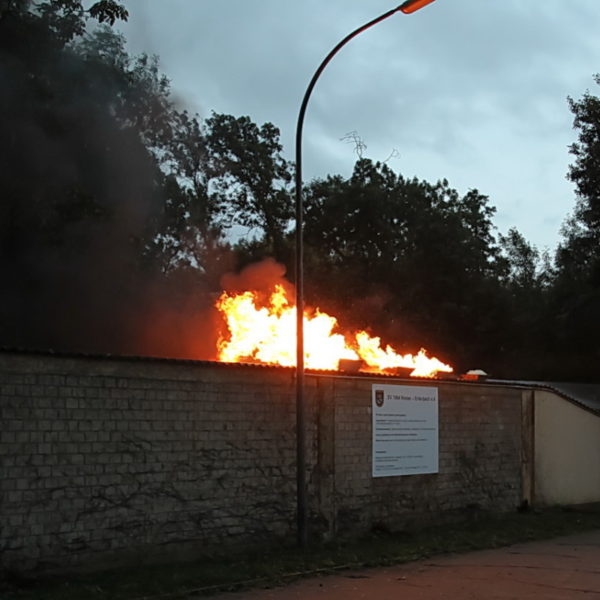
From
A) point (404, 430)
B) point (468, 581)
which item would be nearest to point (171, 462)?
point (468, 581)

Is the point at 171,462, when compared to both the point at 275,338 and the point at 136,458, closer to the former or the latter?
the point at 136,458

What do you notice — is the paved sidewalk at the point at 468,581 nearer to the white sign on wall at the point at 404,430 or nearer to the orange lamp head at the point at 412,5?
the white sign on wall at the point at 404,430

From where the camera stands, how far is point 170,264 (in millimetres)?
29188

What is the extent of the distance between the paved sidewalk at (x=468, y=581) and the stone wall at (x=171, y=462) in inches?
73.0

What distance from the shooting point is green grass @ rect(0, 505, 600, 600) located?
29.9 feet

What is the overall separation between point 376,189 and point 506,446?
23.6 meters

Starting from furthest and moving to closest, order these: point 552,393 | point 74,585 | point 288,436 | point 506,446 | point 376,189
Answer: point 376,189
point 552,393
point 506,446
point 288,436
point 74,585

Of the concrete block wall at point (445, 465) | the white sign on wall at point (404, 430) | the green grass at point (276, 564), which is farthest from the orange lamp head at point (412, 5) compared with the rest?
the green grass at point (276, 564)

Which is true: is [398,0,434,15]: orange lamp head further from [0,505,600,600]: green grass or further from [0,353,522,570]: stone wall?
[0,505,600,600]: green grass

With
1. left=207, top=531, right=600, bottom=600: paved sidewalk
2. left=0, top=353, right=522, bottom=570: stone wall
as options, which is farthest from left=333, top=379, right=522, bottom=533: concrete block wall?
left=207, top=531, right=600, bottom=600: paved sidewalk

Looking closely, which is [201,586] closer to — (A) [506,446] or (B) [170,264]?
(A) [506,446]

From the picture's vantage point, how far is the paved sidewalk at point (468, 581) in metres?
9.45

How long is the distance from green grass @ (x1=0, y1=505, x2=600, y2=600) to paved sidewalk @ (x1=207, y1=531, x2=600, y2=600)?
0.41 meters

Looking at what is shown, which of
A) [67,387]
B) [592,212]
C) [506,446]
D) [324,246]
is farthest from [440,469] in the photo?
[324,246]
